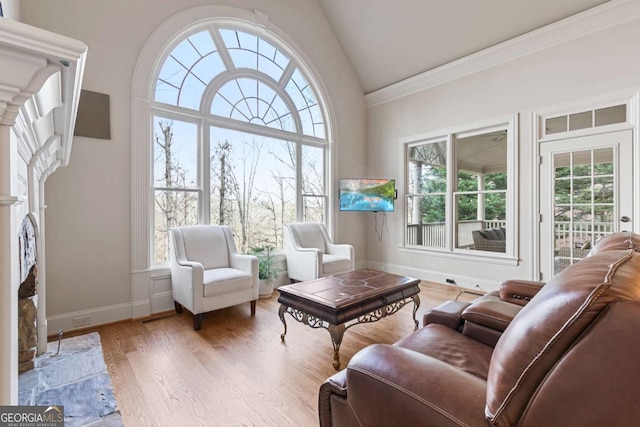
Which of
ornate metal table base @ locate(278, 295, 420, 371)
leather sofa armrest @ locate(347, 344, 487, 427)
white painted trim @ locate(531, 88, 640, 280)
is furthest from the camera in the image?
white painted trim @ locate(531, 88, 640, 280)

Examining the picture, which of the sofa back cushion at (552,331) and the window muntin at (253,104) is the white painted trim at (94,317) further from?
the sofa back cushion at (552,331)

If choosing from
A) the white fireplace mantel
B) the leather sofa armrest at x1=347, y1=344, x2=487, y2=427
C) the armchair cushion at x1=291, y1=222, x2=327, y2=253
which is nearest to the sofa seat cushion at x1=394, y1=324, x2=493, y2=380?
the leather sofa armrest at x1=347, y1=344, x2=487, y2=427

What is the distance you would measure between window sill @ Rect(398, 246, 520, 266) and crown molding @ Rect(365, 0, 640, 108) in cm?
252

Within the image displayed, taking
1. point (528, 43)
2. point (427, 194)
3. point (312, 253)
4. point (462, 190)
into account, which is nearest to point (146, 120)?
point (312, 253)

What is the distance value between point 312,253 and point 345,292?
149cm

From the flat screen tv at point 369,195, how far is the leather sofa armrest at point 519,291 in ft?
9.53

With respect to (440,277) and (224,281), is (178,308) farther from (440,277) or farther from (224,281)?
(440,277)

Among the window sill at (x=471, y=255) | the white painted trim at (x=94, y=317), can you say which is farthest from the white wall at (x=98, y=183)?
the window sill at (x=471, y=255)

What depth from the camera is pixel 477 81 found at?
413 centimetres

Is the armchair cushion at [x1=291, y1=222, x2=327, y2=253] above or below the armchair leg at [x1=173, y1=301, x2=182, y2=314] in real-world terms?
above

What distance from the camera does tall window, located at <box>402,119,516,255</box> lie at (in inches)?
157

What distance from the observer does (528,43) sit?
365cm

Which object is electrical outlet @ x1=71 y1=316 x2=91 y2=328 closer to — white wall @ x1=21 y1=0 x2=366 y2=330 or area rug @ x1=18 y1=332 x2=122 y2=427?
white wall @ x1=21 y1=0 x2=366 y2=330

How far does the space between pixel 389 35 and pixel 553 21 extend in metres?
2.00
